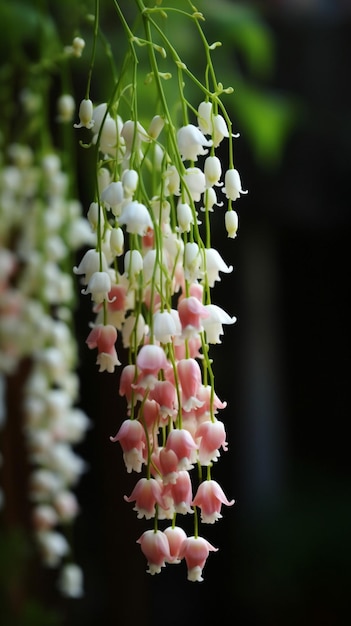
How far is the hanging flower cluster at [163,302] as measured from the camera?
521 millimetres

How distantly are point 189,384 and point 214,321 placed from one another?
Answer: 0.05m

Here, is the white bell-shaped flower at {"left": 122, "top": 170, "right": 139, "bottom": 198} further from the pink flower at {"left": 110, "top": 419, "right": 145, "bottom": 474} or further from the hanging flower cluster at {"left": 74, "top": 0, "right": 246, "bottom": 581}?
the pink flower at {"left": 110, "top": 419, "right": 145, "bottom": 474}

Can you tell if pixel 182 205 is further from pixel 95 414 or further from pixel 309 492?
pixel 309 492

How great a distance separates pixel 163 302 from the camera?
53 centimetres

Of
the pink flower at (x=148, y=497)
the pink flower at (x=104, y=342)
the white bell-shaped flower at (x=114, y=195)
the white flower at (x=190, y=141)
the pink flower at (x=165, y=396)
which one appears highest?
the white flower at (x=190, y=141)

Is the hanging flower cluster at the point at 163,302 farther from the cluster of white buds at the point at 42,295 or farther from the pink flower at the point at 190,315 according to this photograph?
the cluster of white buds at the point at 42,295

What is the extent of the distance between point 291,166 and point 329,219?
0.83ft

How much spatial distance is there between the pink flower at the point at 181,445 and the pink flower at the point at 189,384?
2 centimetres

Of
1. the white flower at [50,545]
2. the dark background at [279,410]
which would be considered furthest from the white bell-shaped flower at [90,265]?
the dark background at [279,410]

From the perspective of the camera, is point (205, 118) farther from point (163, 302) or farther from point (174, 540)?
point (174, 540)

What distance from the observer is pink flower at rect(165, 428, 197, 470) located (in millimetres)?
518

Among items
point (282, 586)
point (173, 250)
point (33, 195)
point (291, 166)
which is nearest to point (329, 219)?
point (291, 166)

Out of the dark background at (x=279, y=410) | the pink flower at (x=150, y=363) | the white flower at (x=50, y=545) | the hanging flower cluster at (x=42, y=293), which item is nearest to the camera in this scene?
the pink flower at (x=150, y=363)

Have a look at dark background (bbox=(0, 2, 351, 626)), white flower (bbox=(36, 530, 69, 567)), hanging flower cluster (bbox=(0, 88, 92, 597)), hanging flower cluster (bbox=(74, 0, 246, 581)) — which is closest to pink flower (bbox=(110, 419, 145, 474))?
hanging flower cluster (bbox=(74, 0, 246, 581))
